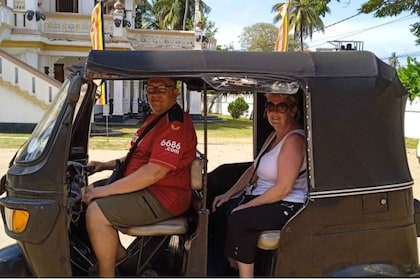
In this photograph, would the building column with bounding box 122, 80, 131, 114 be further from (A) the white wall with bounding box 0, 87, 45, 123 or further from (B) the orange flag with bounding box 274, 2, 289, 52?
(B) the orange flag with bounding box 274, 2, 289, 52

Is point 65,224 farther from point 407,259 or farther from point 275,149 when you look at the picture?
point 407,259

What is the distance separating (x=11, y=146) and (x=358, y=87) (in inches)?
544

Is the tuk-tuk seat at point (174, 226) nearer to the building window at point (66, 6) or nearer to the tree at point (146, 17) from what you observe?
the building window at point (66, 6)

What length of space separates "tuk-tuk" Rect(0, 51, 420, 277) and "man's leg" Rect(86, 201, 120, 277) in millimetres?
138

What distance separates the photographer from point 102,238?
2.99m

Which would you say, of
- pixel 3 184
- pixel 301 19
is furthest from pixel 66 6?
pixel 301 19

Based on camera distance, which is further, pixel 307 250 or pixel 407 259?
pixel 407 259

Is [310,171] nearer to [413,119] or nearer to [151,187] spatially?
[151,187]

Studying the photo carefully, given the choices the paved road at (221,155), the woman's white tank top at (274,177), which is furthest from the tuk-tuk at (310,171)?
the paved road at (221,155)

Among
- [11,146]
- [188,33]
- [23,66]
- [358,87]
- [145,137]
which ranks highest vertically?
[188,33]

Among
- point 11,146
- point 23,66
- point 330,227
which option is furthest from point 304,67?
point 23,66

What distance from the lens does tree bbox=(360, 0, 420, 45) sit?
1502 cm

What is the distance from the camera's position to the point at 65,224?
2.68 metres

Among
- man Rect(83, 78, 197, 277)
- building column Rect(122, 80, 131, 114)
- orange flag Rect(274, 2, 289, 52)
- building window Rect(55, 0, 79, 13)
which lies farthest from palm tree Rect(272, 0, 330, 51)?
man Rect(83, 78, 197, 277)
